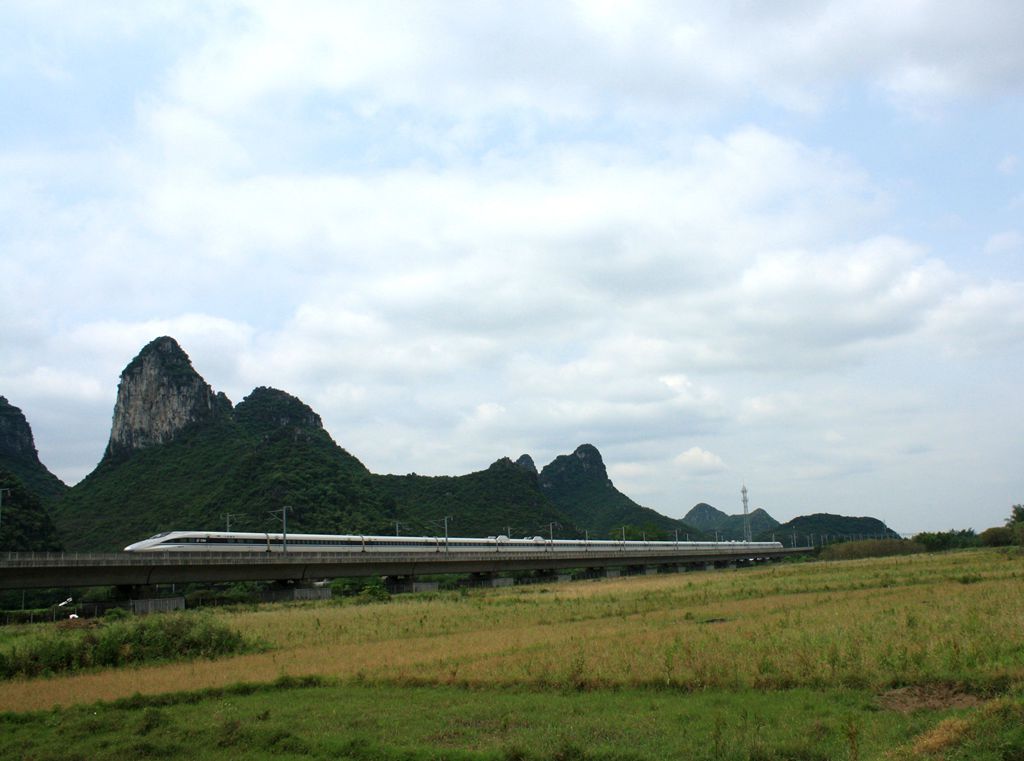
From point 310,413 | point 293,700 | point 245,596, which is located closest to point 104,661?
point 293,700

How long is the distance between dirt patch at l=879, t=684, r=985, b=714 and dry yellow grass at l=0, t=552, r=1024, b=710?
51 cm

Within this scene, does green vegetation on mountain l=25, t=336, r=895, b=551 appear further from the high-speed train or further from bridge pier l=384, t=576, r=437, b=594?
the high-speed train

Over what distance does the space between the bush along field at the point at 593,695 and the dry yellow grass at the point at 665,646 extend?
0.34 ft

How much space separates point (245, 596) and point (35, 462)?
6907 cm

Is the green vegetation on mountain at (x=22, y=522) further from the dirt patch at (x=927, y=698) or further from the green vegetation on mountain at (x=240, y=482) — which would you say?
the dirt patch at (x=927, y=698)

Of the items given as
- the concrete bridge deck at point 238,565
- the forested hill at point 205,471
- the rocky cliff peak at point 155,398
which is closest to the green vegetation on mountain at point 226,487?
the forested hill at point 205,471

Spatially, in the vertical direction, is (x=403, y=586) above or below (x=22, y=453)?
below

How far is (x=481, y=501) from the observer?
16262 centimetres

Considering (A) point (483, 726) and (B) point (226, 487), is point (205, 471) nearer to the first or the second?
(B) point (226, 487)

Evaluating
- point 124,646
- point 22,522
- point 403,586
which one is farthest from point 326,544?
point 124,646

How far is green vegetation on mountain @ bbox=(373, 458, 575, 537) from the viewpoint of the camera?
496ft

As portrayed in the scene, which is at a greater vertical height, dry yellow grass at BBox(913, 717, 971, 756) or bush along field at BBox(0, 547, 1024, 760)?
dry yellow grass at BBox(913, 717, 971, 756)

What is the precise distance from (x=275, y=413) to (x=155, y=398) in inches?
814

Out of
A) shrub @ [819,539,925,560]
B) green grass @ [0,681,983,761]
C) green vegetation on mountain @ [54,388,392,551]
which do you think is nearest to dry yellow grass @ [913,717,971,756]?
green grass @ [0,681,983,761]
